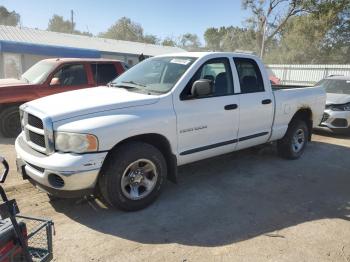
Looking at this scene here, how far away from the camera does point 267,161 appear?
20.6ft

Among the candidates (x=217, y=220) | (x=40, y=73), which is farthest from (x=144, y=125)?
(x=40, y=73)

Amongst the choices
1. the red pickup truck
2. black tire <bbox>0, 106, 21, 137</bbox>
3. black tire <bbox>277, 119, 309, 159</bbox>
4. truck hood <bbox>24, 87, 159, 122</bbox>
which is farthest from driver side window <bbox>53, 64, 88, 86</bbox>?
black tire <bbox>277, 119, 309, 159</bbox>

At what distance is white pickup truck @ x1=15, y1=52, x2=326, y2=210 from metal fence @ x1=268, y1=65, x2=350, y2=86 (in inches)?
867

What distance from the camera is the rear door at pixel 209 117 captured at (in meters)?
4.29

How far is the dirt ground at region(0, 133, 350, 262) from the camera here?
129 inches

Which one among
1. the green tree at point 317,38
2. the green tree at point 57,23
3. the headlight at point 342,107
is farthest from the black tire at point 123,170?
the green tree at point 57,23

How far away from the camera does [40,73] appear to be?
7.95 meters

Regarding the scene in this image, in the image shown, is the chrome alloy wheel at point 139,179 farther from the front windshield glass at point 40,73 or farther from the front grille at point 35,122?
the front windshield glass at point 40,73

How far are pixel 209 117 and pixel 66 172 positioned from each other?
6.65 ft

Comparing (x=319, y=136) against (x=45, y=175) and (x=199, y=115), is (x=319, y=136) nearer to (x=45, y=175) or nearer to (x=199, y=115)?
(x=199, y=115)

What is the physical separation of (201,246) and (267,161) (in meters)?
3.33

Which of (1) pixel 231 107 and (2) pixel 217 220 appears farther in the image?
(1) pixel 231 107

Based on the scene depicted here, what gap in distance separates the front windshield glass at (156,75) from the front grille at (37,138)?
4.47ft

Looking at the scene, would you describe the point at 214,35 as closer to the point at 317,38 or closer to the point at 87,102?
the point at 317,38
